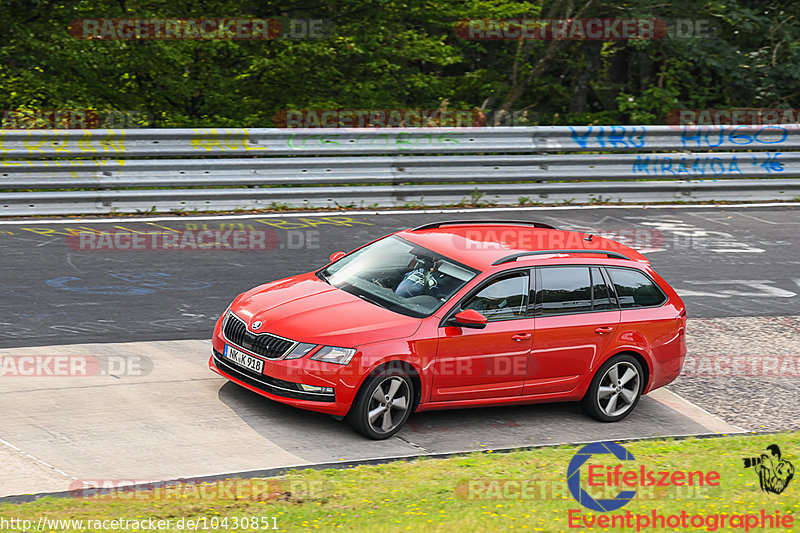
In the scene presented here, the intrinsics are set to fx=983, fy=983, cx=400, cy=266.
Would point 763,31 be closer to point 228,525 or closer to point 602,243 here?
point 602,243

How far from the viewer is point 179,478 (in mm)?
6555

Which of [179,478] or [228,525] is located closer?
[228,525]

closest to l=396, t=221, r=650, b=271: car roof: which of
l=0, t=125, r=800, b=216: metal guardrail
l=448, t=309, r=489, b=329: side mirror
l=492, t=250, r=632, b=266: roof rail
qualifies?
l=492, t=250, r=632, b=266: roof rail

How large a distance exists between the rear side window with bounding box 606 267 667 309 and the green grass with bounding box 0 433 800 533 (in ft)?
5.93

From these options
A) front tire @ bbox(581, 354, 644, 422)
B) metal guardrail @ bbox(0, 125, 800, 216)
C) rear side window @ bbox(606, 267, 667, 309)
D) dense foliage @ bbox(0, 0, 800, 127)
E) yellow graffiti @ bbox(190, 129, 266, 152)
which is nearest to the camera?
front tire @ bbox(581, 354, 644, 422)

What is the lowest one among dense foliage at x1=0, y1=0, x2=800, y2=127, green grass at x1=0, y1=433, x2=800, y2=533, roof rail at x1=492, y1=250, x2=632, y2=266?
green grass at x1=0, y1=433, x2=800, y2=533

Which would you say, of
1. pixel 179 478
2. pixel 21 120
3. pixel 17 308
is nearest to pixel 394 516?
pixel 179 478

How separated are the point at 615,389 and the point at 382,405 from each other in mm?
2322

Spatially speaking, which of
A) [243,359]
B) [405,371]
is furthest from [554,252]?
[243,359]

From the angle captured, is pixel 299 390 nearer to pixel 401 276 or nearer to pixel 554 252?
pixel 401 276

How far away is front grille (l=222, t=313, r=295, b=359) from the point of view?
25.1ft

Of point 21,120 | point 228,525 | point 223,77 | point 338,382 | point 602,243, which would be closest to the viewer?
point 228,525

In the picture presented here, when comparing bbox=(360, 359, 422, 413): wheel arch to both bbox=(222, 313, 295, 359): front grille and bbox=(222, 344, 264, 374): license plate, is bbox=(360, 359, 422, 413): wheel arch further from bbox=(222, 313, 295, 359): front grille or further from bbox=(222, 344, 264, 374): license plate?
bbox=(222, 344, 264, 374): license plate

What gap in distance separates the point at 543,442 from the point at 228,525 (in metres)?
3.31
